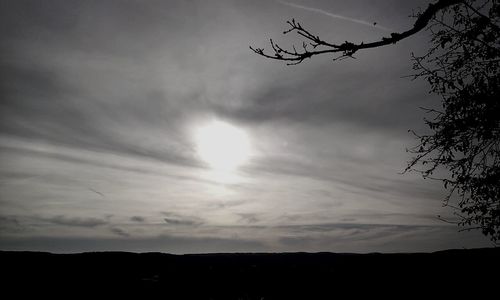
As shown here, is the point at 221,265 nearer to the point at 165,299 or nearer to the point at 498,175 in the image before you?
the point at 165,299

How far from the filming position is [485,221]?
8.36 metres

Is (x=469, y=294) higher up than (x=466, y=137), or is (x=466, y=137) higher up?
(x=466, y=137)

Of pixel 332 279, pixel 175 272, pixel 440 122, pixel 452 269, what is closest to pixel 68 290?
pixel 175 272

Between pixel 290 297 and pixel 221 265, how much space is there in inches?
57.6

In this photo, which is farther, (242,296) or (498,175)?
(498,175)

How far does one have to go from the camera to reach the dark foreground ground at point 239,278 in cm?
391

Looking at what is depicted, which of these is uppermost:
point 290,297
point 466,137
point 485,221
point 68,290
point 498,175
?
point 466,137

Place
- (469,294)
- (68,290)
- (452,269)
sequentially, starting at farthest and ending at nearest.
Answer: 1. (452,269)
2. (469,294)
3. (68,290)

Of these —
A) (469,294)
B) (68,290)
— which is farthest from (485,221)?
(68,290)

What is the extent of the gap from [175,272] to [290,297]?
182 cm

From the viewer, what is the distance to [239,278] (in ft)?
17.7

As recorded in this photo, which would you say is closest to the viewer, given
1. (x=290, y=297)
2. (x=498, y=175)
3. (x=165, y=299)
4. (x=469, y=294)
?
(x=165, y=299)

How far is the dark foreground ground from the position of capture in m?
3.91

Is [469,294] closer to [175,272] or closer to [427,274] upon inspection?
[427,274]
